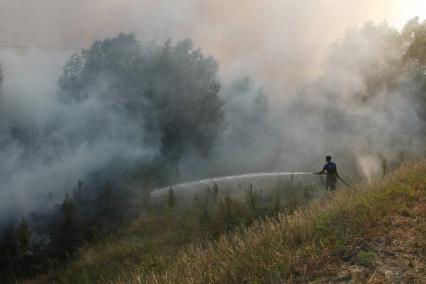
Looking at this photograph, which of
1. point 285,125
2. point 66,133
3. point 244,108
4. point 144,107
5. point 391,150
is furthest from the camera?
point 244,108

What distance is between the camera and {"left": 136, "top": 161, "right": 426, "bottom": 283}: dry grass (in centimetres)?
465

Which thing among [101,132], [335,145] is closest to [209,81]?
[335,145]

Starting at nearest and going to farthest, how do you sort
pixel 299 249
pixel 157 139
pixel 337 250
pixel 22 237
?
1. pixel 337 250
2. pixel 299 249
3. pixel 22 237
4. pixel 157 139

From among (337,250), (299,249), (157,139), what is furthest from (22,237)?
(157,139)

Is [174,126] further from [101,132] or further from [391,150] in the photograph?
[391,150]

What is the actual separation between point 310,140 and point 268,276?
23.7m

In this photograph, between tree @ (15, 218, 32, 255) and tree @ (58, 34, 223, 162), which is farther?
tree @ (58, 34, 223, 162)

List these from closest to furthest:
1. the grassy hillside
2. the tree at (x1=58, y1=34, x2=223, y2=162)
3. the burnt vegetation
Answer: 1. the grassy hillside
2. the burnt vegetation
3. the tree at (x1=58, y1=34, x2=223, y2=162)

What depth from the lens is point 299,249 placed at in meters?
5.11

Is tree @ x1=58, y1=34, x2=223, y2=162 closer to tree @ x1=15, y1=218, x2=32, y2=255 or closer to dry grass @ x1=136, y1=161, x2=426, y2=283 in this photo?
tree @ x1=15, y1=218, x2=32, y2=255

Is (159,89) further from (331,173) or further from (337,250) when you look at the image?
(337,250)

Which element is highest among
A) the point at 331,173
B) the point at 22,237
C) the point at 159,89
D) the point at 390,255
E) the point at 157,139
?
the point at 159,89

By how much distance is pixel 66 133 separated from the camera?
54.4ft

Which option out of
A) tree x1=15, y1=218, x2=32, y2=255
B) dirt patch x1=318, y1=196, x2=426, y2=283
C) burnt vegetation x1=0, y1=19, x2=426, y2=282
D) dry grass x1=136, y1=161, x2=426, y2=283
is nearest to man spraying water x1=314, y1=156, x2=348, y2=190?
burnt vegetation x1=0, y1=19, x2=426, y2=282
